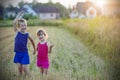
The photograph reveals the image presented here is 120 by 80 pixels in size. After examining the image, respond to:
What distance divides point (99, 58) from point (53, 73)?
23.7 inches

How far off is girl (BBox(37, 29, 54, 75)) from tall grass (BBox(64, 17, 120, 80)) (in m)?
0.35

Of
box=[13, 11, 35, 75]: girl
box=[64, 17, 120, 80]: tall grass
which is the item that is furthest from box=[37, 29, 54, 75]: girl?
box=[64, 17, 120, 80]: tall grass

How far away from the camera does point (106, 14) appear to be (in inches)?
3834

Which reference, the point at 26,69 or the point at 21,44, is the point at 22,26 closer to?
the point at 21,44

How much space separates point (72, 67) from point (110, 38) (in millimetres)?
591

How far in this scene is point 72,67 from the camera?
97.4 m

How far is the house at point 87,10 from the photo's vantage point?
97375 millimetres

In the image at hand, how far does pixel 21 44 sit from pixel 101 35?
39.2 inches

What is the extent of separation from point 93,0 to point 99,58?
724mm

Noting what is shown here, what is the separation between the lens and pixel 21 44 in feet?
319

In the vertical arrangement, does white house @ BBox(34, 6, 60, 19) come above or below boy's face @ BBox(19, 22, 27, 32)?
above

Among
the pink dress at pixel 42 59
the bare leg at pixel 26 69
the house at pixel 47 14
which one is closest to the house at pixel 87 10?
the house at pixel 47 14

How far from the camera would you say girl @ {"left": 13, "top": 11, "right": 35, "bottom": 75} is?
97.2 metres

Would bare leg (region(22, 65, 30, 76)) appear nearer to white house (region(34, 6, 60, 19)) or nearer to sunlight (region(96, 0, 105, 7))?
white house (region(34, 6, 60, 19))
